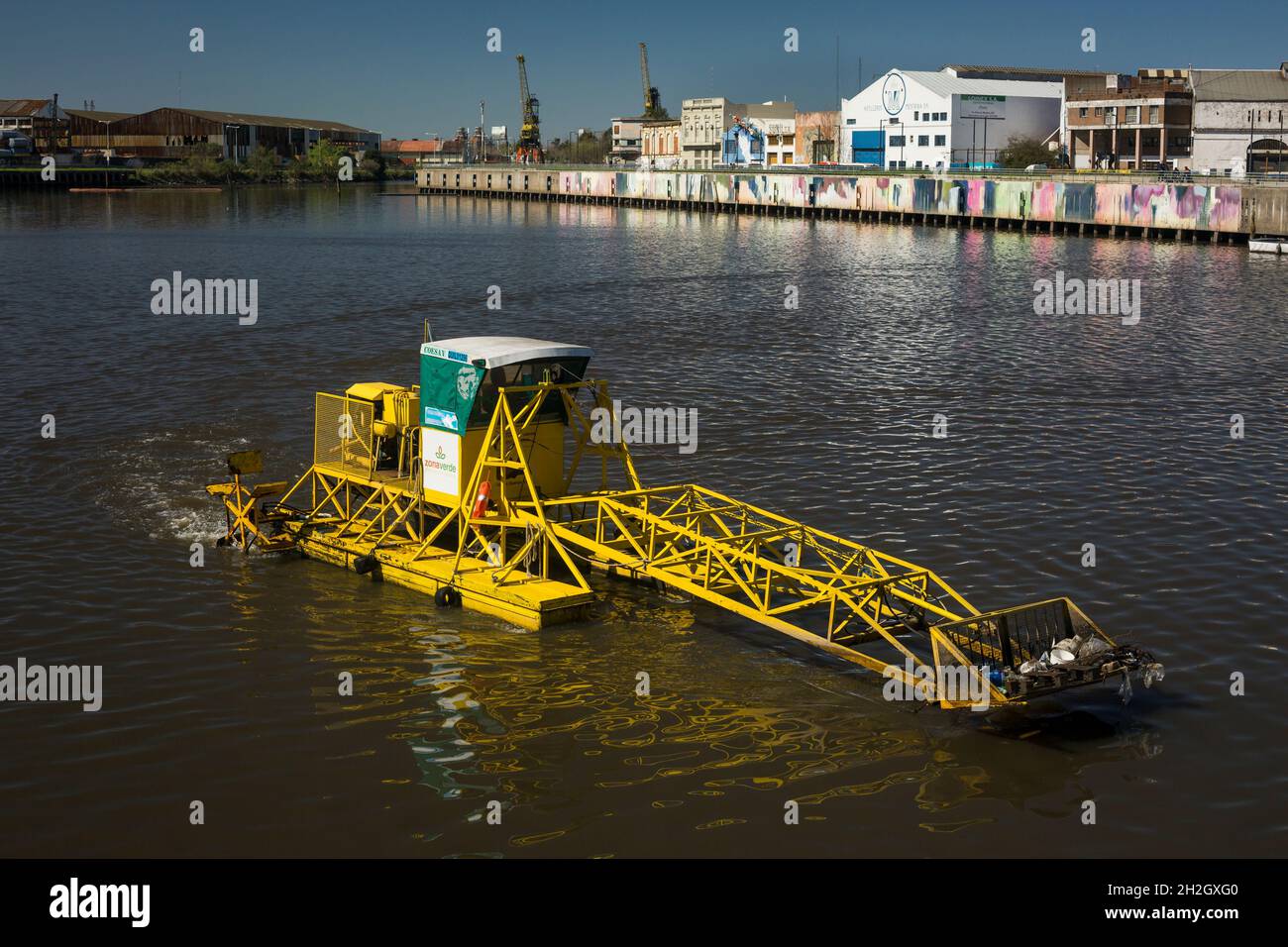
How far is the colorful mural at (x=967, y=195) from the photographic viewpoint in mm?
90875

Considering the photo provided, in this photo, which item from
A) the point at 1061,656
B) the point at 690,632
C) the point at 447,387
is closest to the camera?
the point at 1061,656

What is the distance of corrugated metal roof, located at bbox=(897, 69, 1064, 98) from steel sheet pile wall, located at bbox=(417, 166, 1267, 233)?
3191 centimetres

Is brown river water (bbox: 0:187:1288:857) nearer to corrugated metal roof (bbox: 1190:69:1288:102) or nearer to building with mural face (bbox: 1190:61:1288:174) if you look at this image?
building with mural face (bbox: 1190:61:1288:174)

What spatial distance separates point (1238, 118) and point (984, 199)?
41.5 metres

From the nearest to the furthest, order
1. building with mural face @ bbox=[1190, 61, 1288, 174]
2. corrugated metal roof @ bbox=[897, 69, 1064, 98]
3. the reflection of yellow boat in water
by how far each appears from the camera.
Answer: the reflection of yellow boat in water < building with mural face @ bbox=[1190, 61, 1288, 174] < corrugated metal roof @ bbox=[897, 69, 1064, 98]

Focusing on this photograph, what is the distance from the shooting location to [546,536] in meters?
20.8

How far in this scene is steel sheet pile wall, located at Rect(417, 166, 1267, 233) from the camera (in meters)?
88.8

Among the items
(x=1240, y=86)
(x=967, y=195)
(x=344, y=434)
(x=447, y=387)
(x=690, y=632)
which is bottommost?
(x=690, y=632)

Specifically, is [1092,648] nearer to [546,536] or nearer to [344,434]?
[546,536]

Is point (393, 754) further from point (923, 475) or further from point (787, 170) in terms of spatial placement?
point (787, 170)

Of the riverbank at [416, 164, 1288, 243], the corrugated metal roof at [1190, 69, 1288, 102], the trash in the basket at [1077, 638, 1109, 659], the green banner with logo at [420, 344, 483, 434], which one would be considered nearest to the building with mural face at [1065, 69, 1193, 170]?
the corrugated metal roof at [1190, 69, 1288, 102]

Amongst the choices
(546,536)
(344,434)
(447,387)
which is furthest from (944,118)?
(546,536)

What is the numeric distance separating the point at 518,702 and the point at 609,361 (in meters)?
30.8

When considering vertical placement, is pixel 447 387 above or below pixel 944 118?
below
